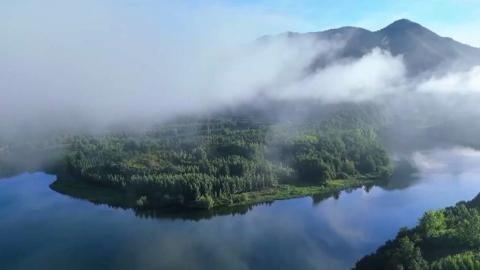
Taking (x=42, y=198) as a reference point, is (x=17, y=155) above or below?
above

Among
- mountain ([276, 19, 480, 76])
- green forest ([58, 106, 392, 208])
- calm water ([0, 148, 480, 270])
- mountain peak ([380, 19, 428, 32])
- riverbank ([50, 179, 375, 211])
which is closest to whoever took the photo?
calm water ([0, 148, 480, 270])

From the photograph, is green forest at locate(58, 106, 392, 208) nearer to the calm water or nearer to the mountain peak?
the calm water

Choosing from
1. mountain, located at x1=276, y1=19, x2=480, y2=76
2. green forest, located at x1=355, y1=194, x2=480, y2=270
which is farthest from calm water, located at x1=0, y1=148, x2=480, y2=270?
mountain, located at x1=276, y1=19, x2=480, y2=76

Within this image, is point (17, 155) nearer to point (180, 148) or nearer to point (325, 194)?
point (180, 148)

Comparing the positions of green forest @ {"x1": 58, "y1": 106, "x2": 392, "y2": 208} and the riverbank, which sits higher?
green forest @ {"x1": 58, "y1": 106, "x2": 392, "y2": 208}

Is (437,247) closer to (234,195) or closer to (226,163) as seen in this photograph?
(234,195)

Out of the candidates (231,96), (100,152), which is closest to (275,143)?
(100,152)
